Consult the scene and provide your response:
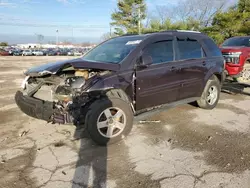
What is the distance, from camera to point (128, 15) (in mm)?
40094

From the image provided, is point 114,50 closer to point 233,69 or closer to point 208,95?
point 208,95

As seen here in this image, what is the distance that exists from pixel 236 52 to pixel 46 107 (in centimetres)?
657

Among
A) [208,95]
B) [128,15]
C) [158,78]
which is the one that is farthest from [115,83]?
[128,15]

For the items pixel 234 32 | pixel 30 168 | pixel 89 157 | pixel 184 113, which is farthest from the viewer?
pixel 234 32

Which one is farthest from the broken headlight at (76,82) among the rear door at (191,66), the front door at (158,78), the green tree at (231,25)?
the green tree at (231,25)

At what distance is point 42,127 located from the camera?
443 cm

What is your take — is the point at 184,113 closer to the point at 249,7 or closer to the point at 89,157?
the point at 89,157

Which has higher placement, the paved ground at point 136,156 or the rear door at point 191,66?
the rear door at point 191,66

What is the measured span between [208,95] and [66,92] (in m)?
3.53

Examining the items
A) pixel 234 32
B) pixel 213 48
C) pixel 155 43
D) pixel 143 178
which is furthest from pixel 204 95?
pixel 234 32

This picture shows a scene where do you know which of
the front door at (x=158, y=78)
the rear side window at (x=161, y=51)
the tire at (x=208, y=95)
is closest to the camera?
the front door at (x=158, y=78)

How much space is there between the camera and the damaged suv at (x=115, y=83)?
3.54 m

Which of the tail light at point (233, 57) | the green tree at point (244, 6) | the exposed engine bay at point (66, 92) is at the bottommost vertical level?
the exposed engine bay at point (66, 92)

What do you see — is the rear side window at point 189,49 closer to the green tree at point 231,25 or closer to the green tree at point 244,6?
the green tree at point 231,25
